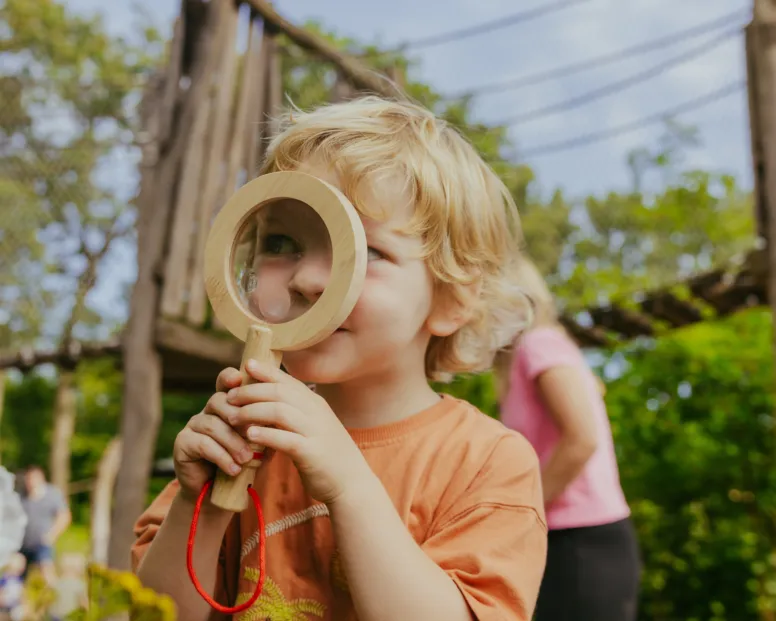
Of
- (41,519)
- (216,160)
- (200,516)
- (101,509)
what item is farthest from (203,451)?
(101,509)

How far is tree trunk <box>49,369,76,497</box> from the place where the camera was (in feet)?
55.9

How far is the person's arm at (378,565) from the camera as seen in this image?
0.92 meters

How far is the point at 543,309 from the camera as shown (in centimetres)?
243

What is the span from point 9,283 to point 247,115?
10938 millimetres

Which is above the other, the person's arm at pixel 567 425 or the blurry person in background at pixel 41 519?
the person's arm at pixel 567 425

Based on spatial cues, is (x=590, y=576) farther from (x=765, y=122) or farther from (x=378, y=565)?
(x=765, y=122)

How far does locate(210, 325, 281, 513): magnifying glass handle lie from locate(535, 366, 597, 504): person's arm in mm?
1465

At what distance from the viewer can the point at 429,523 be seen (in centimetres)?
107

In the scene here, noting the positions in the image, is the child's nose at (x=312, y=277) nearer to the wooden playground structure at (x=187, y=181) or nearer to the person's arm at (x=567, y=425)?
the person's arm at (x=567, y=425)

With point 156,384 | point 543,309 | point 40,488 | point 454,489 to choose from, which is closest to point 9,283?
point 40,488

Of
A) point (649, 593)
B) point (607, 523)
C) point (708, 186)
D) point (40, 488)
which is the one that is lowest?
point (649, 593)

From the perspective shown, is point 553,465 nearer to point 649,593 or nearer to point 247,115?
point 247,115

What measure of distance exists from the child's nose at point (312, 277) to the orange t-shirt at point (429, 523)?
282 mm

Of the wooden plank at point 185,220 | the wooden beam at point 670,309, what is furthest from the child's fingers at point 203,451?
the wooden beam at point 670,309
